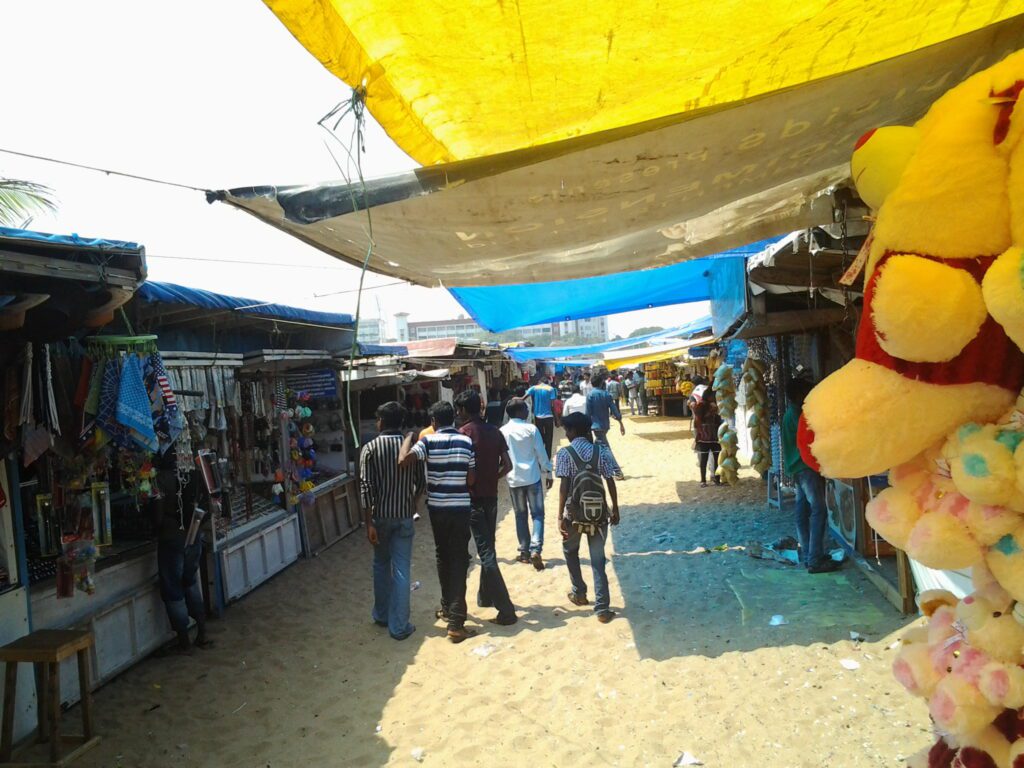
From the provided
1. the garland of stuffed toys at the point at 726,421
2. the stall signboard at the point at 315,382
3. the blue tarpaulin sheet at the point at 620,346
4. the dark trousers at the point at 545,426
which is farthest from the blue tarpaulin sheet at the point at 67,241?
the blue tarpaulin sheet at the point at 620,346

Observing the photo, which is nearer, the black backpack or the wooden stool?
the wooden stool

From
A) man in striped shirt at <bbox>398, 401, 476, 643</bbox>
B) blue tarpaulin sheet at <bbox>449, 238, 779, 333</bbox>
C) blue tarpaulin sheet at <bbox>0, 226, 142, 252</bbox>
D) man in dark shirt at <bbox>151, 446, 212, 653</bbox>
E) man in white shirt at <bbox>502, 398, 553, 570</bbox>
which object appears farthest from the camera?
man in white shirt at <bbox>502, 398, 553, 570</bbox>

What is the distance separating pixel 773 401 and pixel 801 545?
265 cm

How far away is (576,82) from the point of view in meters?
1.98

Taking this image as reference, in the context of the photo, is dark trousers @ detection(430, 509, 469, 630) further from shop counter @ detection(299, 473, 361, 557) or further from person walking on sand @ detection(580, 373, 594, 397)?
person walking on sand @ detection(580, 373, 594, 397)

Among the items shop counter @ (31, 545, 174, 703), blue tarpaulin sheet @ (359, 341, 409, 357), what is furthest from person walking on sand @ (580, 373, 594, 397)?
shop counter @ (31, 545, 174, 703)

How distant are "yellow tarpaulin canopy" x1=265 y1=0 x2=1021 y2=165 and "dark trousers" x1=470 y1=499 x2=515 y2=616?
362 cm

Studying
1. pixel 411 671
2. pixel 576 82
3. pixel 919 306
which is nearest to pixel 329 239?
pixel 576 82

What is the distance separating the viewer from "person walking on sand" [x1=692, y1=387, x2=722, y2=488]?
9.35 meters

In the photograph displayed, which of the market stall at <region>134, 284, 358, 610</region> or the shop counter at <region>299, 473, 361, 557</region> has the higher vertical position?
the market stall at <region>134, 284, 358, 610</region>

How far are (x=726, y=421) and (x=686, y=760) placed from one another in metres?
6.15

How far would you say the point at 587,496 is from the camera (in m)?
4.77

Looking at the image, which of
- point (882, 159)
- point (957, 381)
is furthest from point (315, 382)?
point (957, 381)

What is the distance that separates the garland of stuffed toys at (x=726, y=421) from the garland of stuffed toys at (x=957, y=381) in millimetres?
7583
